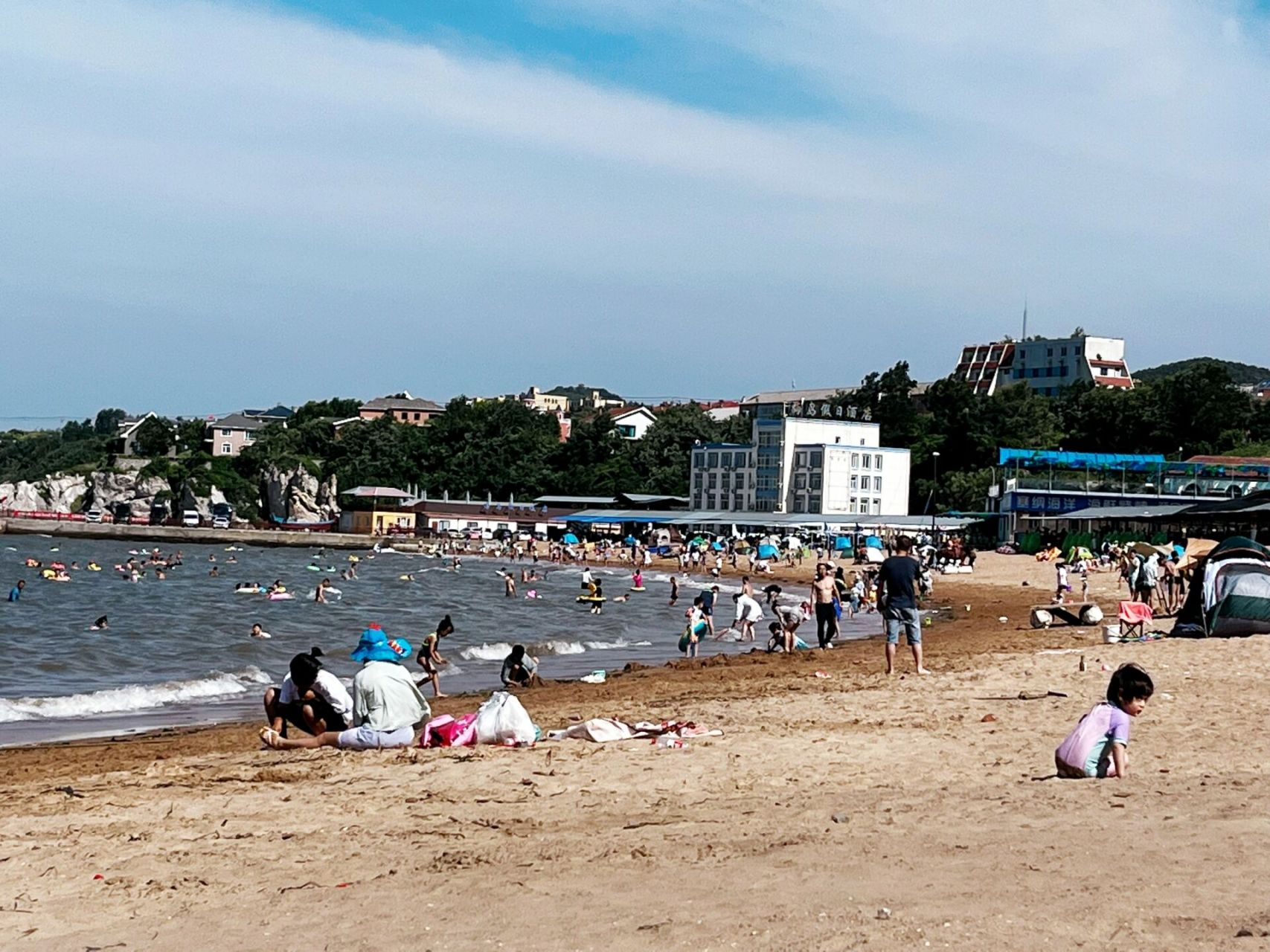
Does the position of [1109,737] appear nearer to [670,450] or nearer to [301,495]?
[670,450]

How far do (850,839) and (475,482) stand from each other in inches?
4791

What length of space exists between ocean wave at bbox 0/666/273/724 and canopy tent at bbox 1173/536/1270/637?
13.5 metres

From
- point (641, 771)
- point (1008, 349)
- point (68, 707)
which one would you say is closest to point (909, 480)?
point (1008, 349)

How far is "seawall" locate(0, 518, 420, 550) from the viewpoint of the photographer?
114000mm

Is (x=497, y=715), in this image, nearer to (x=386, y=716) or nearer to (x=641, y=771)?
(x=386, y=716)

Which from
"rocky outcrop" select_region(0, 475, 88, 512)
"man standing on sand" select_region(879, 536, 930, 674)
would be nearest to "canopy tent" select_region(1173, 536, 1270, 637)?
"man standing on sand" select_region(879, 536, 930, 674)

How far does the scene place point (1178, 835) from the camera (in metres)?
6.62

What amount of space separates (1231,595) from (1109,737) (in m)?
11.9

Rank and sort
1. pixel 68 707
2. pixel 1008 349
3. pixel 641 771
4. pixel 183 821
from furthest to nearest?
pixel 1008 349 < pixel 68 707 < pixel 641 771 < pixel 183 821

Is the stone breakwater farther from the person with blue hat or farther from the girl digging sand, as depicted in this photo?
the girl digging sand

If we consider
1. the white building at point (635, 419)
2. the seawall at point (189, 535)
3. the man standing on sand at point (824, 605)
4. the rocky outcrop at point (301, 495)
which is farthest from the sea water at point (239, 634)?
the white building at point (635, 419)

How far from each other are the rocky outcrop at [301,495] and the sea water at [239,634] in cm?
7200

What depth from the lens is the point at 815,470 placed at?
97.5 m

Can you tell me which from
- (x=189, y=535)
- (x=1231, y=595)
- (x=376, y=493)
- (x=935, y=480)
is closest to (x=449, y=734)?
(x=1231, y=595)
